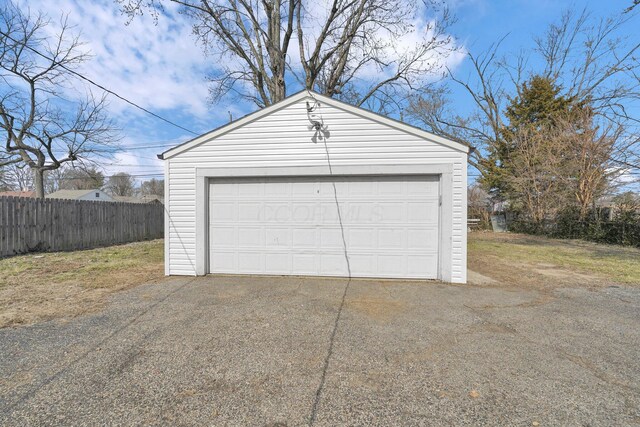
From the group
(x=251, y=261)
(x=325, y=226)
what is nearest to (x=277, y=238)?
(x=251, y=261)

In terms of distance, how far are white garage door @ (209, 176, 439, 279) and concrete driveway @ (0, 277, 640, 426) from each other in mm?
1388

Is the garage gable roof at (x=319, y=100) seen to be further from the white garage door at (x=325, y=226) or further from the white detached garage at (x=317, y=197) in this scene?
the white garage door at (x=325, y=226)

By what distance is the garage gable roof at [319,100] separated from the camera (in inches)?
231

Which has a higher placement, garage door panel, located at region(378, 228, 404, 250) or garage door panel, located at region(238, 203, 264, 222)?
garage door panel, located at region(238, 203, 264, 222)

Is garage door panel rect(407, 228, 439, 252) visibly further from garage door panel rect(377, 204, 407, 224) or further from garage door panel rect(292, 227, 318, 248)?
garage door panel rect(292, 227, 318, 248)

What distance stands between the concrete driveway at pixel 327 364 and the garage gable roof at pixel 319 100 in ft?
9.57

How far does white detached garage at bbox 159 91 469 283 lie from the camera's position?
5922 millimetres

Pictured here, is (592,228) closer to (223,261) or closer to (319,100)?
(319,100)

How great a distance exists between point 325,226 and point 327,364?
11.7 feet

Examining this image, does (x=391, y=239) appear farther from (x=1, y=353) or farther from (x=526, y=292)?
(x=1, y=353)

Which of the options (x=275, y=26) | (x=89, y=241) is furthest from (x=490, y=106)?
(x=89, y=241)

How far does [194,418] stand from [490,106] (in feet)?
91.8

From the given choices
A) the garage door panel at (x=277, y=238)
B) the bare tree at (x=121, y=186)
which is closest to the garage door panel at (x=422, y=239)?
the garage door panel at (x=277, y=238)

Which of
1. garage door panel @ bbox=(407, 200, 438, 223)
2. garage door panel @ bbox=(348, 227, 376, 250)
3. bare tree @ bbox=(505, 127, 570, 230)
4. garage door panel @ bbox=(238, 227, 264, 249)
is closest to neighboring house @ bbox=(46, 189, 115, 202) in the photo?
garage door panel @ bbox=(238, 227, 264, 249)
